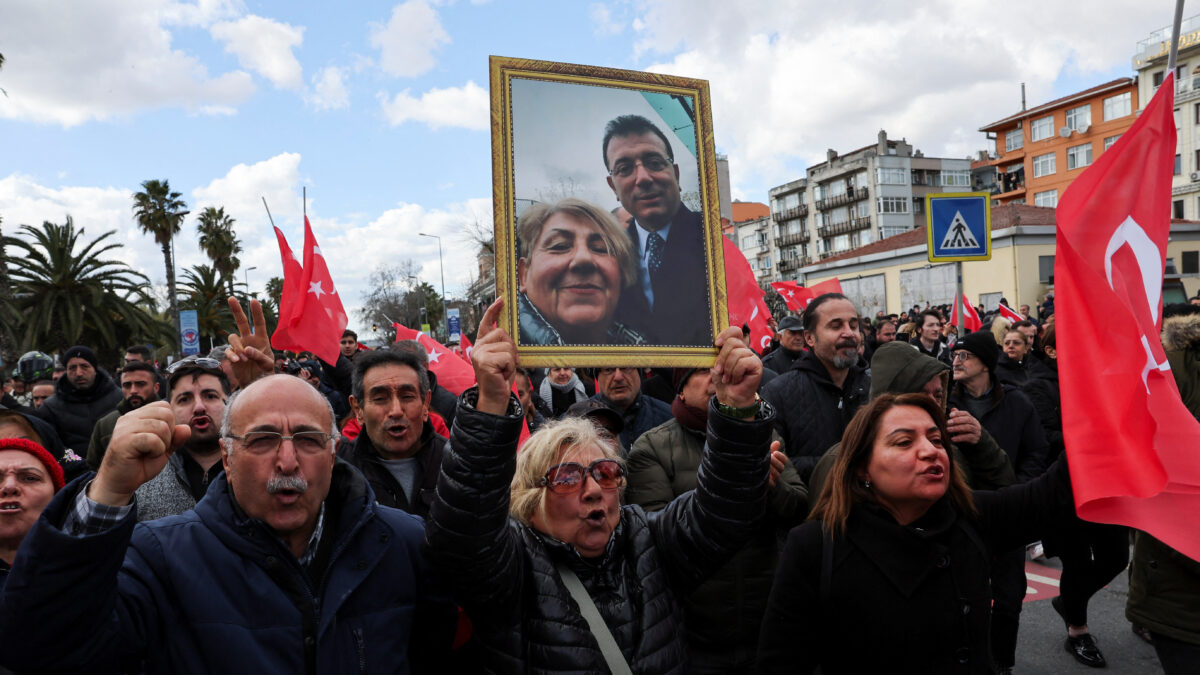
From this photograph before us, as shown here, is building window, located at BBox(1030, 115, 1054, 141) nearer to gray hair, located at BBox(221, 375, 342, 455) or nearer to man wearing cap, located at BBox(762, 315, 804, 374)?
man wearing cap, located at BBox(762, 315, 804, 374)

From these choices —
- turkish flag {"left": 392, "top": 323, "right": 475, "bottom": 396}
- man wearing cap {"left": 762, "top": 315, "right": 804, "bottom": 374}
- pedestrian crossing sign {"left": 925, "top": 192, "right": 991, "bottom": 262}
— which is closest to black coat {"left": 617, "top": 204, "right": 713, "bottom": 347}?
pedestrian crossing sign {"left": 925, "top": 192, "right": 991, "bottom": 262}

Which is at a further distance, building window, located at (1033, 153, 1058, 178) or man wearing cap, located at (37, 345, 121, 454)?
building window, located at (1033, 153, 1058, 178)

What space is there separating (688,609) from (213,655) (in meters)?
1.87

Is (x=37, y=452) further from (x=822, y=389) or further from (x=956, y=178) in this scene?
(x=956, y=178)

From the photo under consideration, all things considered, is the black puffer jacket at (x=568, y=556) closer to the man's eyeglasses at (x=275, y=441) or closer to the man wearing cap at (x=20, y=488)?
the man's eyeglasses at (x=275, y=441)

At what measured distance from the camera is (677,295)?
2510mm

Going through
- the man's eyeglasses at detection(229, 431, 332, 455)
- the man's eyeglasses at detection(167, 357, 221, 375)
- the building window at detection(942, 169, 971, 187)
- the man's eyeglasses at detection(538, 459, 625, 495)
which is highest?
the building window at detection(942, 169, 971, 187)

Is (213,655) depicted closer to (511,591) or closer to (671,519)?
(511,591)

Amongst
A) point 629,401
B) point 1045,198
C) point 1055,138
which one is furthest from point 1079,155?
point 629,401

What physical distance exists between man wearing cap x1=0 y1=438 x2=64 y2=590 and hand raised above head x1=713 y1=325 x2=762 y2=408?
221 cm

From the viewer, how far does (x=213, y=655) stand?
1.92 meters

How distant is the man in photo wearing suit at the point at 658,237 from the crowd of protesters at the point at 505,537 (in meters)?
0.20

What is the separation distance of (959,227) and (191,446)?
6.13 meters

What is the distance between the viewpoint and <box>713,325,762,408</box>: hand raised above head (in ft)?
7.73
